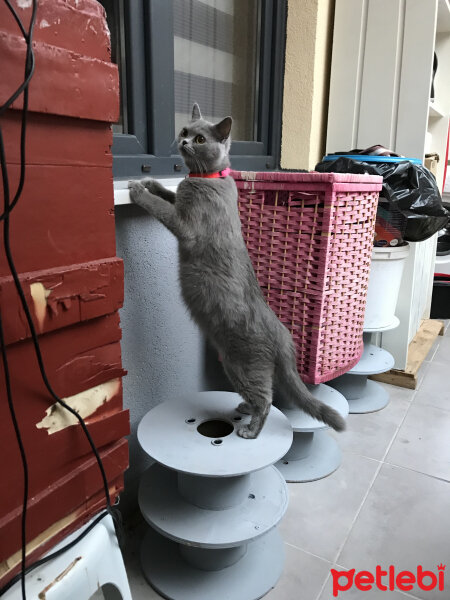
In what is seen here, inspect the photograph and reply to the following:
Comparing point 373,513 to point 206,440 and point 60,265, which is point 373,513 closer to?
point 206,440

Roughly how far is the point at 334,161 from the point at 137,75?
2.65ft

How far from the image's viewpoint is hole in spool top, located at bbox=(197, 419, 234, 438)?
121 centimetres

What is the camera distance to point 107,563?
762 millimetres

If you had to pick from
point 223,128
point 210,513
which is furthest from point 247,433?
point 223,128

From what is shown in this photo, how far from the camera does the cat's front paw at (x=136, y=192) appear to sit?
1062 mm

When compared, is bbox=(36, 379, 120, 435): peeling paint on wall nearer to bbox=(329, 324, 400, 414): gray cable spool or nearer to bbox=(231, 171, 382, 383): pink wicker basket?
bbox=(231, 171, 382, 383): pink wicker basket

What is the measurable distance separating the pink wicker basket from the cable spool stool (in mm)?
366

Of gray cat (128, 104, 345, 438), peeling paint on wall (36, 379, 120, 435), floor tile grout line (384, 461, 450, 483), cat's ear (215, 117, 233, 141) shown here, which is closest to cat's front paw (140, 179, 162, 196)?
gray cat (128, 104, 345, 438)

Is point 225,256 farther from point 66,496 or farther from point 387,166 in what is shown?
point 387,166

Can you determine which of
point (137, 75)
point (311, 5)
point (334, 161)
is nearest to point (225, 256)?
point (137, 75)

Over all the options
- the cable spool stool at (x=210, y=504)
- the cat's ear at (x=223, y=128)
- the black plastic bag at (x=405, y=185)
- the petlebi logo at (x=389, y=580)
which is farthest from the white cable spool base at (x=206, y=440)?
the black plastic bag at (x=405, y=185)

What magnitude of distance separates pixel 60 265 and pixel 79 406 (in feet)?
0.78

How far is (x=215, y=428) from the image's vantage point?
4.02 ft

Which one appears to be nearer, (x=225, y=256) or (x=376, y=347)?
(x=225, y=256)
